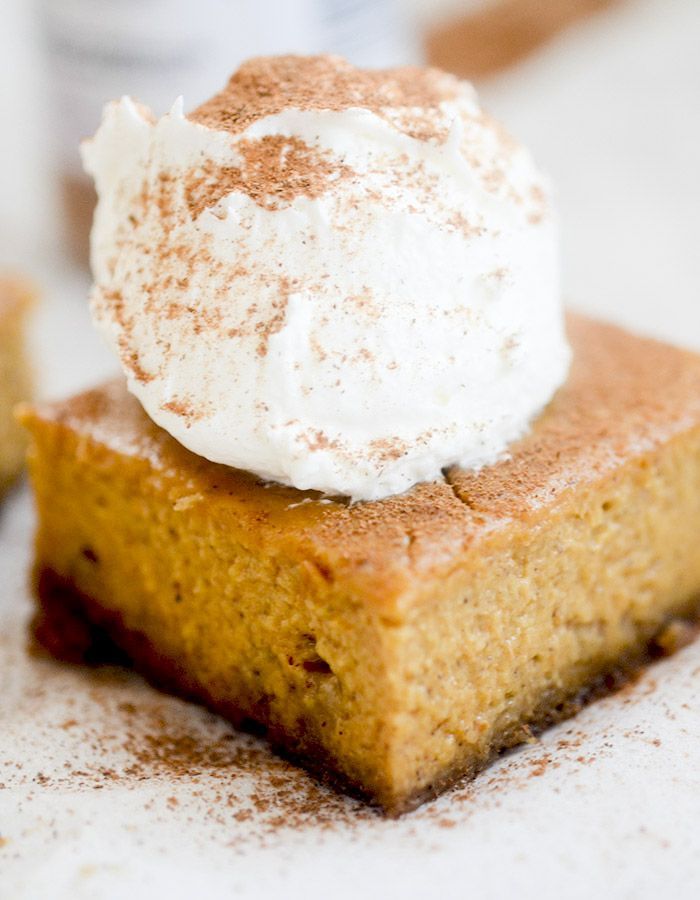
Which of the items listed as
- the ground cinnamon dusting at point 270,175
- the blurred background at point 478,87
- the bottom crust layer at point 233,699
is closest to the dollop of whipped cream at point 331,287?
the ground cinnamon dusting at point 270,175

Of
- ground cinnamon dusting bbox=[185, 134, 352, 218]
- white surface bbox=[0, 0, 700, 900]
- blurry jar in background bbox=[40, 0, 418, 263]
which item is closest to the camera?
white surface bbox=[0, 0, 700, 900]

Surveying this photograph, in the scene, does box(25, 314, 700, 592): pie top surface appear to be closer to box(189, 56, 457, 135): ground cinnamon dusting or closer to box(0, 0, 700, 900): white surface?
box(0, 0, 700, 900): white surface

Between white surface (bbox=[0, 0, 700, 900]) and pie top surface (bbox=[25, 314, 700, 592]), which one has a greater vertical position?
pie top surface (bbox=[25, 314, 700, 592])

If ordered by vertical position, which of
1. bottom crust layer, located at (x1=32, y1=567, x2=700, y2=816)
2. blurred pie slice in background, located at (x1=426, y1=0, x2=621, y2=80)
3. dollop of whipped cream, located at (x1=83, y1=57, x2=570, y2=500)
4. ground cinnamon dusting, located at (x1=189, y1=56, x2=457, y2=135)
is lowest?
bottom crust layer, located at (x1=32, y1=567, x2=700, y2=816)

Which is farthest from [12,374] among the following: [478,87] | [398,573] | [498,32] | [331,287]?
[498,32]

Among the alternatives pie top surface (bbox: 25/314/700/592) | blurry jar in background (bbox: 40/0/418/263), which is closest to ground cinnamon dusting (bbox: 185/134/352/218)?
pie top surface (bbox: 25/314/700/592)

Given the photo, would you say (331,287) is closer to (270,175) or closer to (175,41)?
(270,175)

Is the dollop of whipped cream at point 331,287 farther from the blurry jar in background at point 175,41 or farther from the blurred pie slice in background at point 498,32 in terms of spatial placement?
the blurred pie slice in background at point 498,32

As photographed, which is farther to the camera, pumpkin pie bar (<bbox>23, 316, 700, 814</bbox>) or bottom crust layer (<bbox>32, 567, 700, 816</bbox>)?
bottom crust layer (<bbox>32, 567, 700, 816</bbox>)
